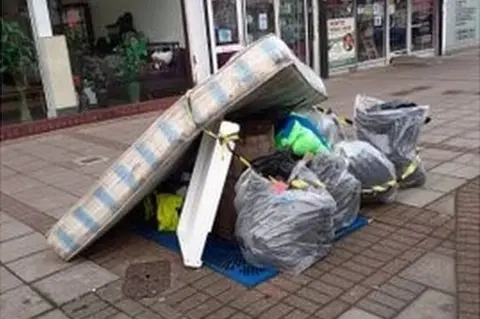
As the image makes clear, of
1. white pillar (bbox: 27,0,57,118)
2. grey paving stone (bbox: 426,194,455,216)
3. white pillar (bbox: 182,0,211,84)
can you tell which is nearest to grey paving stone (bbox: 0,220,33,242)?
grey paving stone (bbox: 426,194,455,216)

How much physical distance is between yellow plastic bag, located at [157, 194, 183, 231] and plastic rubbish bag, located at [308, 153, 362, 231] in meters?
1.02

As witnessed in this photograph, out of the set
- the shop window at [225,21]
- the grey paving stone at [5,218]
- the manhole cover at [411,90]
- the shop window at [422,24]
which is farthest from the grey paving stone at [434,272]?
the shop window at [422,24]

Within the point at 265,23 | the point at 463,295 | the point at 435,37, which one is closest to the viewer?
the point at 463,295

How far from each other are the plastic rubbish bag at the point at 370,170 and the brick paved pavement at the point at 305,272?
146mm

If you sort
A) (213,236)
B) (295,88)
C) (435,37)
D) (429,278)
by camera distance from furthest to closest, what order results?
(435,37) → (213,236) → (295,88) → (429,278)

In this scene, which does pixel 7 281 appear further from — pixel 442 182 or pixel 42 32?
pixel 42 32

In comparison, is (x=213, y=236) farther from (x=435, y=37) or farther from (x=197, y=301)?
(x=435, y=37)

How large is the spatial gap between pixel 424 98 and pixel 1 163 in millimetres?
6184

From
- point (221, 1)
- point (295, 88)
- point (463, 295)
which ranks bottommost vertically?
point (463, 295)

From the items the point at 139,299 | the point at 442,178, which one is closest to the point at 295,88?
the point at 139,299

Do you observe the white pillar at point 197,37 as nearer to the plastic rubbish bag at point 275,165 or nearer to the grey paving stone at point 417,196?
the grey paving stone at point 417,196

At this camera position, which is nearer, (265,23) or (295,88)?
(295,88)

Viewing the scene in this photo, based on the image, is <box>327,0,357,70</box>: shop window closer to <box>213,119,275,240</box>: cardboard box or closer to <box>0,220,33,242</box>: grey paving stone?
<box>213,119,275,240</box>: cardboard box

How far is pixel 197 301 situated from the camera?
10.4 ft
